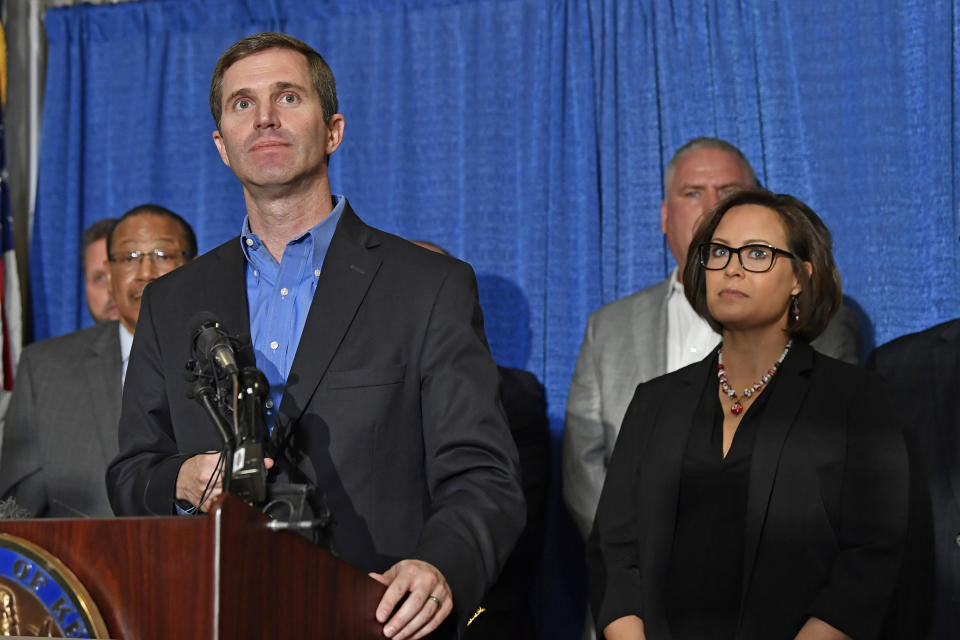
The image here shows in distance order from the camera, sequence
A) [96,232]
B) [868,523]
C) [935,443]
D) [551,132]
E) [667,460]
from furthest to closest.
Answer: [96,232] < [551,132] < [935,443] < [667,460] < [868,523]

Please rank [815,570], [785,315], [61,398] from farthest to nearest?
[61,398] < [785,315] < [815,570]

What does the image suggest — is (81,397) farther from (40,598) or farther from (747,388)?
(40,598)

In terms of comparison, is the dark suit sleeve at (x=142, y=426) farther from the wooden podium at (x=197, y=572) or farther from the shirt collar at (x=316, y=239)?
the wooden podium at (x=197, y=572)

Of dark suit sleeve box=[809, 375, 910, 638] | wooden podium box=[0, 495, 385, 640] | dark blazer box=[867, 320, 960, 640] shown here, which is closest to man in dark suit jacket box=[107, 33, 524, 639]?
wooden podium box=[0, 495, 385, 640]

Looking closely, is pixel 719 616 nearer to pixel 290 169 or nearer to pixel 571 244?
pixel 290 169

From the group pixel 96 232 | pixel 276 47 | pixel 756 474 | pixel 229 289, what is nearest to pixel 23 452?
pixel 96 232

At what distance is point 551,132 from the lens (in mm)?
4621

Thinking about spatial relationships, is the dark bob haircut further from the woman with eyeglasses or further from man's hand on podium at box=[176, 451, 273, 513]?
man's hand on podium at box=[176, 451, 273, 513]

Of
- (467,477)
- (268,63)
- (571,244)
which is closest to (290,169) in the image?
(268,63)

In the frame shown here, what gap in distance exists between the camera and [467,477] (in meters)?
1.94

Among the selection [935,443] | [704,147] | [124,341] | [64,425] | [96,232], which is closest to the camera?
[935,443]

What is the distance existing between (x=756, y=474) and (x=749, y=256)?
0.63 meters

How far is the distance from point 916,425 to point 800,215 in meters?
0.75

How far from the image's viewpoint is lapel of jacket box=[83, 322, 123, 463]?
3773 mm
